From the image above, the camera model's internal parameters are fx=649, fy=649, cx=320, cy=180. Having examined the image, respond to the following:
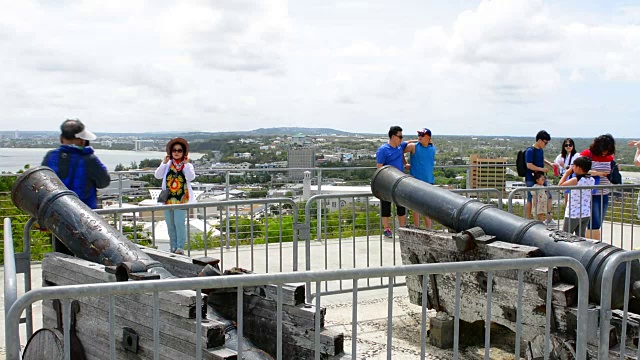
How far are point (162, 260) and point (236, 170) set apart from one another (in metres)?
6.17

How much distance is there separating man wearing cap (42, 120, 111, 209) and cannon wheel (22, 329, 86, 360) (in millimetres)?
1645

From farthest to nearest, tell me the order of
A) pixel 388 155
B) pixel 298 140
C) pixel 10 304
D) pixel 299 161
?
pixel 298 140 < pixel 299 161 < pixel 388 155 < pixel 10 304

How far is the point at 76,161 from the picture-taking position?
5742 millimetres

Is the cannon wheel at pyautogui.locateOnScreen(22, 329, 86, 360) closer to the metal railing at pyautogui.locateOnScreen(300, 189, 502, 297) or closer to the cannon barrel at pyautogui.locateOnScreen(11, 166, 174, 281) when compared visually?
the cannon barrel at pyautogui.locateOnScreen(11, 166, 174, 281)

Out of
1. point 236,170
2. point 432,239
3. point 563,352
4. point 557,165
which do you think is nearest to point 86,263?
point 432,239

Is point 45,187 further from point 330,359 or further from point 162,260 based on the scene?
point 330,359

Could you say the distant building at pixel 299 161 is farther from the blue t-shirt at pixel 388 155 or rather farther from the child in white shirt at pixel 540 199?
the child in white shirt at pixel 540 199

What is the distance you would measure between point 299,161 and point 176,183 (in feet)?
18.0

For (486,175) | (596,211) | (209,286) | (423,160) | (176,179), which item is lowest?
(596,211)

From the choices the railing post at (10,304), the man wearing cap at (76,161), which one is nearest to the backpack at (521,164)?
the man wearing cap at (76,161)

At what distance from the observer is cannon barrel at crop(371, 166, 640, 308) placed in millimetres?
4730

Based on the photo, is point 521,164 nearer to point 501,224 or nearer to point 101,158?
point 501,224

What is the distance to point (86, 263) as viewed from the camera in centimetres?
444

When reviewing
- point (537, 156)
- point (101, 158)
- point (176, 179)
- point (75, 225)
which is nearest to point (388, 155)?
point (537, 156)
